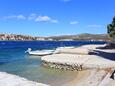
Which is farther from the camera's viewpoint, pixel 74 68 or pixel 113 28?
pixel 113 28

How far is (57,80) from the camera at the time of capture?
26.6 m

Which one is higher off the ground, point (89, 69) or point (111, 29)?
point (111, 29)

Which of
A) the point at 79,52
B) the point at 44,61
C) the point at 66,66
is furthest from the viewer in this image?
the point at 79,52

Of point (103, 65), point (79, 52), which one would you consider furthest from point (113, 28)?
point (103, 65)

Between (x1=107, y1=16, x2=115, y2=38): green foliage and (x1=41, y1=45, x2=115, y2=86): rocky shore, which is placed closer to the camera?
(x1=41, y1=45, x2=115, y2=86): rocky shore

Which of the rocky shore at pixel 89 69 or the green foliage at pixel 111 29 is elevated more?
the green foliage at pixel 111 29

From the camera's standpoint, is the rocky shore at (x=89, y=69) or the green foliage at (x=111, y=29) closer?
the rocky shore at (x=89, y=69)

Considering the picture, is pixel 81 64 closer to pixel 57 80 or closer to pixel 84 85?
pixel 57 80

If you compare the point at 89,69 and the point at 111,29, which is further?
the point at 111,29

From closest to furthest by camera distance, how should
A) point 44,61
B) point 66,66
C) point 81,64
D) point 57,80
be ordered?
point 57,80
point 81,64
point 66,66
point 44,61

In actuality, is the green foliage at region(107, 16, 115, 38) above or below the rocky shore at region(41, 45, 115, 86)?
above

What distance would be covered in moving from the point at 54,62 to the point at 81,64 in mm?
5415

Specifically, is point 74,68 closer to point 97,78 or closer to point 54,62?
point 54,62

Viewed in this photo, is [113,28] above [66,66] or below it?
above
